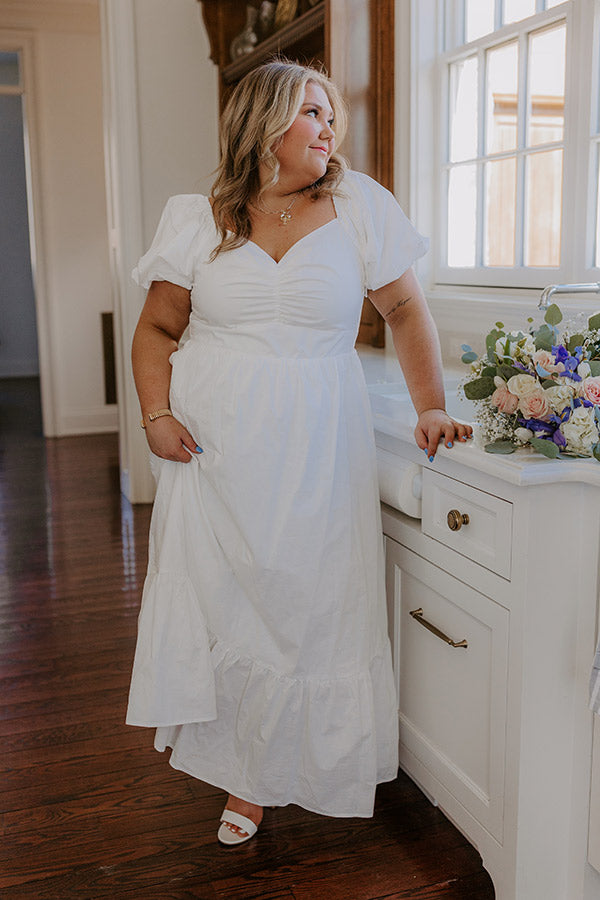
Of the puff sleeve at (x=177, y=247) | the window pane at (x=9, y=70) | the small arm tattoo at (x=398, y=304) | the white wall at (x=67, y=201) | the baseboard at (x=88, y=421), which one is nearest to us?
the puff sleeve at (x=177, y=247)

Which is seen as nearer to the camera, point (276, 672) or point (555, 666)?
point (555, 666)

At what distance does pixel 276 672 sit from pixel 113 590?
180cm

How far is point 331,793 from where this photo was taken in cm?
190

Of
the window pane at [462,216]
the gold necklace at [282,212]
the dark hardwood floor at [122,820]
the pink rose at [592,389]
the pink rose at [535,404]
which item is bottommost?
the dark hardwood floor at [122,820]

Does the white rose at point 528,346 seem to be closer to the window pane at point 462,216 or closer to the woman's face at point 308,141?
the woman's face at point 308,141

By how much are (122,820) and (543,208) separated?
1.91 m

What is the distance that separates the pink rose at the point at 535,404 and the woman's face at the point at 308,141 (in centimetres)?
62

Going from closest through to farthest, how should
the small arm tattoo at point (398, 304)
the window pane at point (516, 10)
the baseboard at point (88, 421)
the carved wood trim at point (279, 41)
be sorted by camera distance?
the small arm tattoo at point (398, 304) → the window pane at point (516, 10) → the carved wood trim at point (279, 41) → the baseboard at point (88, 421)

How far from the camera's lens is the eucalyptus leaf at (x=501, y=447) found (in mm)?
1576

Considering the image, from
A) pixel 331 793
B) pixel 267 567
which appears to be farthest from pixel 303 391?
pixel 331 793

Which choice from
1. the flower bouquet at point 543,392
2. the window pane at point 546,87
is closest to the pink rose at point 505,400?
the flower bouquet at point 543,392

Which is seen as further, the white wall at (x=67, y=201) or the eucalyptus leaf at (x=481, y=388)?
the white wall at (x=67, y=201)

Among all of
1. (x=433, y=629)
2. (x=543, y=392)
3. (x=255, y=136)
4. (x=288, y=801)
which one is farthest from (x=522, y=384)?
(x=288, y=801)

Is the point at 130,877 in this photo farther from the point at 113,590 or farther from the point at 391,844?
the point at 113,590
